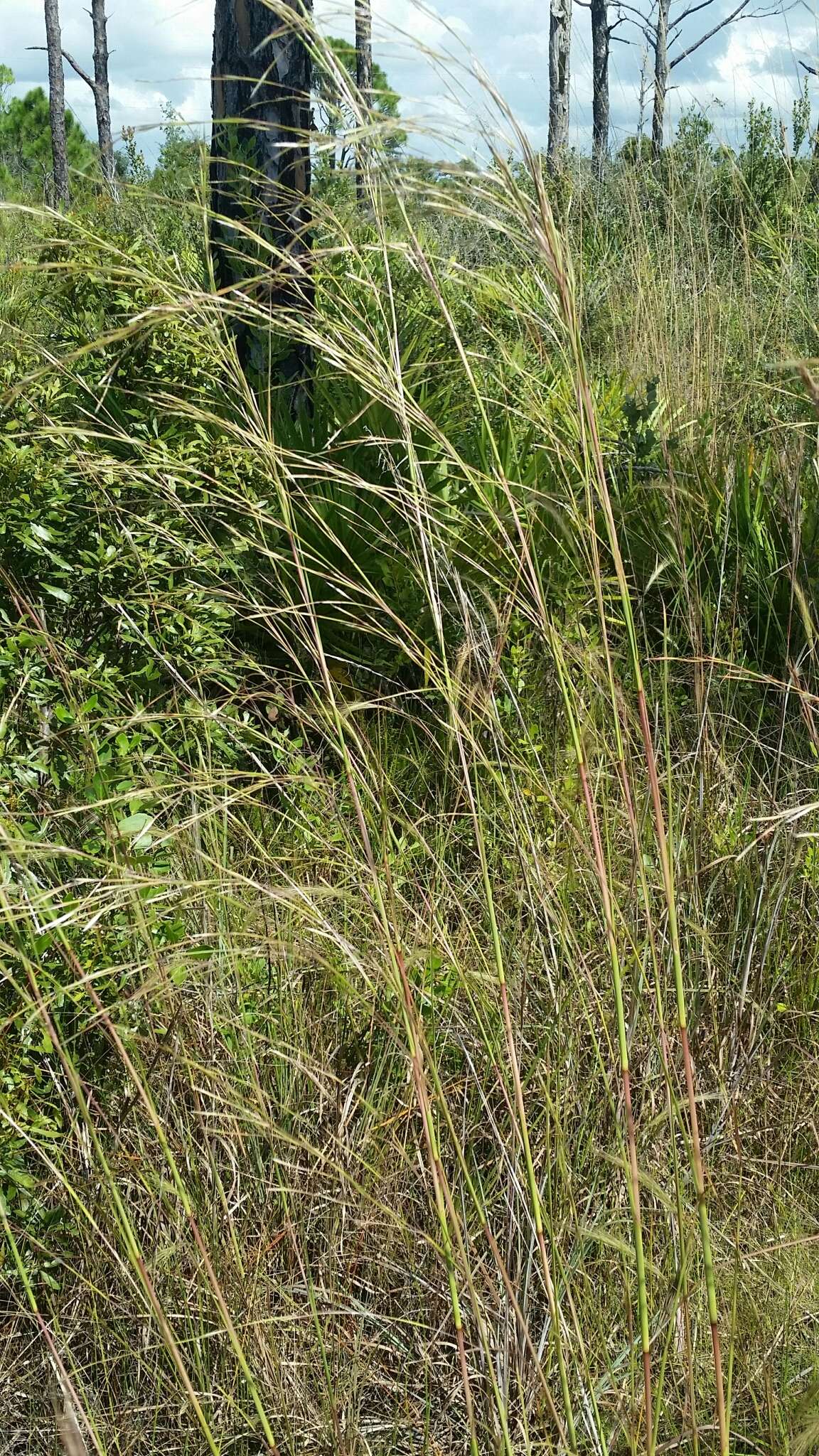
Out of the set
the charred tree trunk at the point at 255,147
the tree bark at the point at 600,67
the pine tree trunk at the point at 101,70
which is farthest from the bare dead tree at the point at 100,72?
the charred tree trunk at the point at 255,147

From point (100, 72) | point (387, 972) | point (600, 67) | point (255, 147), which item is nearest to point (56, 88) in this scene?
point (100, 72)

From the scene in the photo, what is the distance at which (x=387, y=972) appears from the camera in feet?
3.65

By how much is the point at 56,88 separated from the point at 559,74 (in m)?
8.74

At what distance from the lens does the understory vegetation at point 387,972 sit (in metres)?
1.09

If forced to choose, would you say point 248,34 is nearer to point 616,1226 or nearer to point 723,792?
point 723,792

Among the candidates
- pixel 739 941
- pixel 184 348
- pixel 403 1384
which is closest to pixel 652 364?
pixel 184 348

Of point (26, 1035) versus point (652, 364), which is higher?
point (652, 364)

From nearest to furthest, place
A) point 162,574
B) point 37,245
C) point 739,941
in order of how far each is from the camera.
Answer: point 37,245
point 739,941
point 162,574

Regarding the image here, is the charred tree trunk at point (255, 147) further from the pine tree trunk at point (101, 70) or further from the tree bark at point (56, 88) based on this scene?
the pine tree trunk at point (101, 70)

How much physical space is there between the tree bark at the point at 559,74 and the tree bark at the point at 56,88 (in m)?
7.02

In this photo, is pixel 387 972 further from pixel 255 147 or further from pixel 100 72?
pixel 100 72

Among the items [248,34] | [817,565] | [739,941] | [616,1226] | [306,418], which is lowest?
[616,1226]

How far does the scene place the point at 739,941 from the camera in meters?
1.97

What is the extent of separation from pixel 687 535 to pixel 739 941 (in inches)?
51.2
